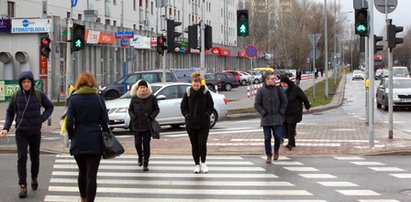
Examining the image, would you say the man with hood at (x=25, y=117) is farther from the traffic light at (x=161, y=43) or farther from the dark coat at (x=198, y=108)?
the traffic light at (x=161, y=43)

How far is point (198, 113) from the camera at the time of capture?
948cm

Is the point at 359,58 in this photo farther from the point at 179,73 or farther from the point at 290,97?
the point at 290,97

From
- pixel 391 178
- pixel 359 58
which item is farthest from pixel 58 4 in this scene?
pixel 359 58

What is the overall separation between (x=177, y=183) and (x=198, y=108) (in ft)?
4.52

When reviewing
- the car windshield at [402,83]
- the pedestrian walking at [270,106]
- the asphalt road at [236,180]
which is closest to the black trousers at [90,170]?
the asphalt road at [236,180]

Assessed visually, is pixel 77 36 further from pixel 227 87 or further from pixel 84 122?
pixel 227 87

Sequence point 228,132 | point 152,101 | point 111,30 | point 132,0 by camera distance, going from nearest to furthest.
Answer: point 152,101
point 228,132
point 111,30
point 132,0

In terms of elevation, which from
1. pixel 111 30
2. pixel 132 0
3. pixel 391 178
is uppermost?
pixel 132 0

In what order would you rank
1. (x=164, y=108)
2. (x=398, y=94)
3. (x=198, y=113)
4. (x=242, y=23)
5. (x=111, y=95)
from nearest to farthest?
(x=198, y=113) → (x=164, y=108) → (x=242, y=23) → (x=398, y=94) → (x=111, y=95)

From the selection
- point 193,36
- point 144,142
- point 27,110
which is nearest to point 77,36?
point 193,36

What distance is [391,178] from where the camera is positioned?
30.1 ft

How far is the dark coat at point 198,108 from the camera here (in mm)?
9484

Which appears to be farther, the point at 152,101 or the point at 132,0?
the point at 132,0

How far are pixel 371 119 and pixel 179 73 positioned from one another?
1015 inches
